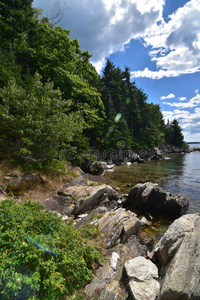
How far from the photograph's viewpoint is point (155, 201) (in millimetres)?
9711

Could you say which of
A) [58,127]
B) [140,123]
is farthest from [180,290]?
[140,123]

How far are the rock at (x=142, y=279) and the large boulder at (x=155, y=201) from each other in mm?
5743

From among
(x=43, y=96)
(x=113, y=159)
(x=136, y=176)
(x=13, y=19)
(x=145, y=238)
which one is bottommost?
(x=145, y=238)

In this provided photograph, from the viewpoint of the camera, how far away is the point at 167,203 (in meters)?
9.34

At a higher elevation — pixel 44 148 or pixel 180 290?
pixel 44 148

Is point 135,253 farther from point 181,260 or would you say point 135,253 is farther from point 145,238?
point 181,260

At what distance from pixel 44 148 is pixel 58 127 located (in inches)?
73.7

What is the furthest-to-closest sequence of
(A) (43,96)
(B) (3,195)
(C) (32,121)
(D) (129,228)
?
(A) (43,96), (C) (32,121), (B) (3,195), (D) (129,228)

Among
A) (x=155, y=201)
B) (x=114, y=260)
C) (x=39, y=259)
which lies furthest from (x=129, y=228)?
(x=155, y=201)

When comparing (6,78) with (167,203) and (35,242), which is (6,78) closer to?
(35,242)

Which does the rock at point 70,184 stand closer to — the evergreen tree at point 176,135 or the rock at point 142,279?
the rock at point 142,279

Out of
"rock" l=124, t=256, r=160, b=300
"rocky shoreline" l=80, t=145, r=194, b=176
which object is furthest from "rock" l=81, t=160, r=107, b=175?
"rock" l=124, t=256, r=160, b=300

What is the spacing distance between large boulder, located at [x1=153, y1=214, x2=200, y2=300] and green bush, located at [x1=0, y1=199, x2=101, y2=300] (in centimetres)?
197

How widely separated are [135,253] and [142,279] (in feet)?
5.09
